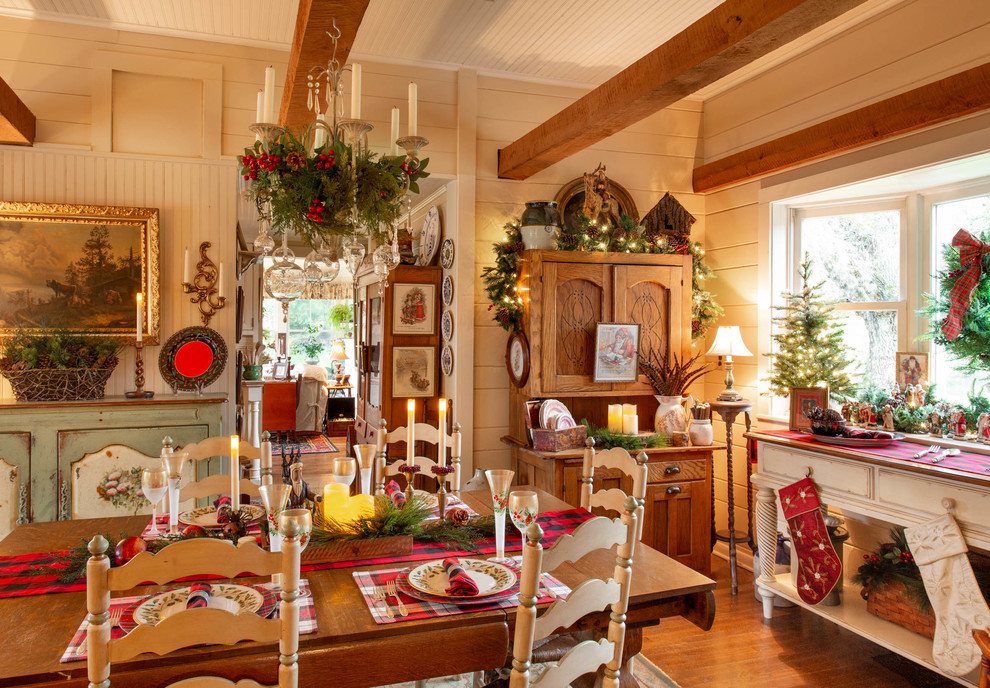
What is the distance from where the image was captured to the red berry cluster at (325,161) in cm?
212

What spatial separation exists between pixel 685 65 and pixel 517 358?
1969 mm

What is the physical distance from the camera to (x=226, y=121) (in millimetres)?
3828

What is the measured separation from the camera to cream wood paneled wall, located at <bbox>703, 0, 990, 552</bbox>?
3.14m

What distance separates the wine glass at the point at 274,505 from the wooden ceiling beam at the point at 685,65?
1999 mm

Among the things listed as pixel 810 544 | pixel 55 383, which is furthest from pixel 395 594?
pixel 55 383

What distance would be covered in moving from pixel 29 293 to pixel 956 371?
4583mm

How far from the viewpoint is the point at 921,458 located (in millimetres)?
2814

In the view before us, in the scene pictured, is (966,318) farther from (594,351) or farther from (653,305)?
(594,351)

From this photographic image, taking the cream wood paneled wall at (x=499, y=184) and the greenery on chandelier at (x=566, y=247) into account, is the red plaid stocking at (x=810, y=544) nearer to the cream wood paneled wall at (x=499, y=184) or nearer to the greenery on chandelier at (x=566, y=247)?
the greenery on chandelier at (x=566, y=247)

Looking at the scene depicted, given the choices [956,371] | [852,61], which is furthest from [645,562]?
[852,61]

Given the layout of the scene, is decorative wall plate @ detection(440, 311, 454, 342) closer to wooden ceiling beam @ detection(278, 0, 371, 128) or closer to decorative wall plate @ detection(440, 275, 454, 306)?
decorative wall plate @ detection(440, 275, 454, 306)

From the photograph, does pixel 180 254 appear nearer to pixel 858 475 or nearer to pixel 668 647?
pixel 668 647

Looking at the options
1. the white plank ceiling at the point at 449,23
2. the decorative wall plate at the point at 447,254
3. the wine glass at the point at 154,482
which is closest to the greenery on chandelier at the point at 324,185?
the wine glass at the point at 154,482

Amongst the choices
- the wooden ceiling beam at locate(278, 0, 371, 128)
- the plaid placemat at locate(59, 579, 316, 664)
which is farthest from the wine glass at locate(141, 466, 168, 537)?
the wooden ceiling beam at locate(278, 0, 371, 128)
